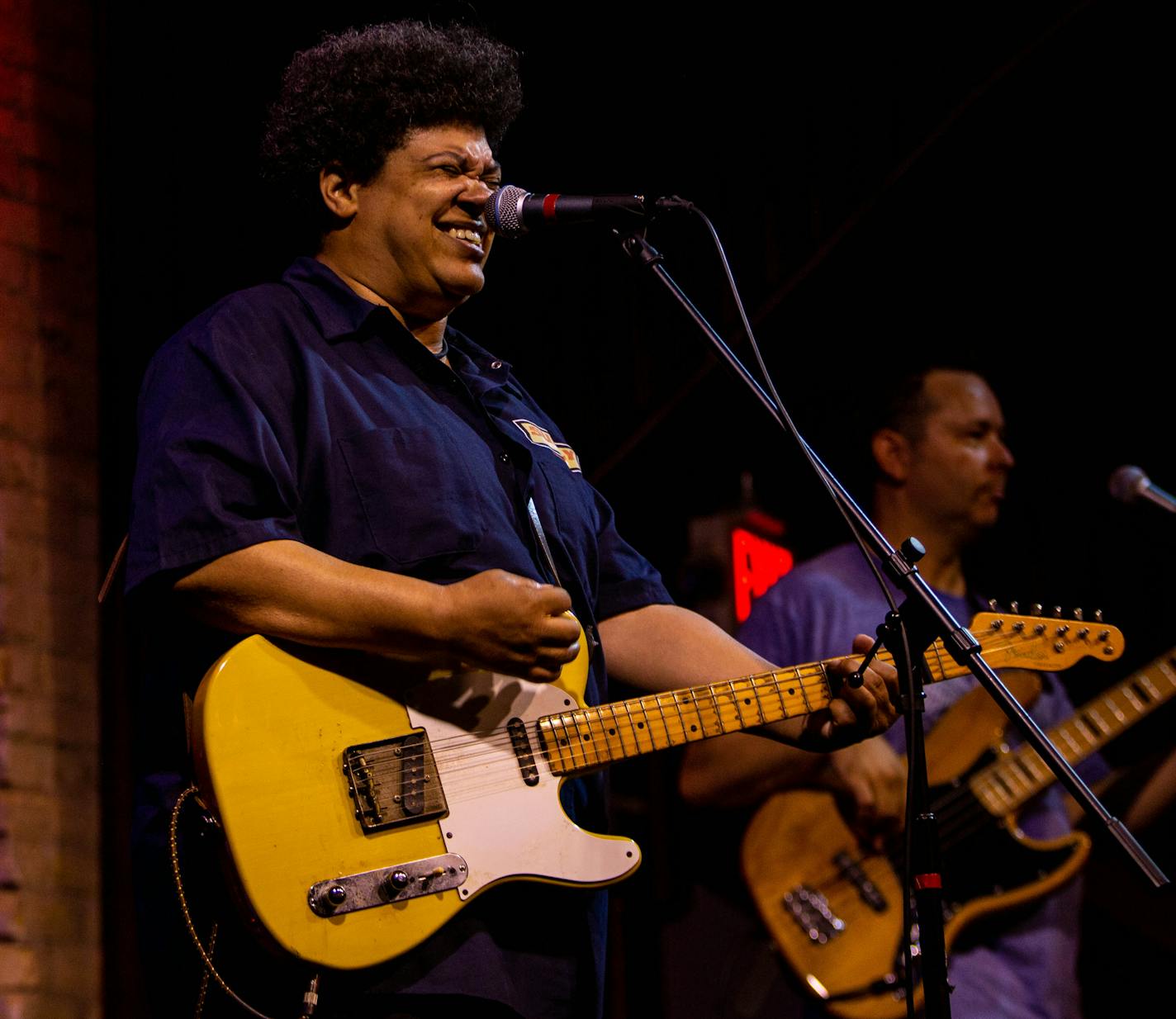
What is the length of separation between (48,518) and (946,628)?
216cm

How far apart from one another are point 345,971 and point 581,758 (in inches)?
19.9

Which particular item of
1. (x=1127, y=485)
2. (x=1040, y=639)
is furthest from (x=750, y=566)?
(x=1040, y=639)

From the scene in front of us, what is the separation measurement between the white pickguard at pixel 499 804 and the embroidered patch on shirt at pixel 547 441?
55 cm

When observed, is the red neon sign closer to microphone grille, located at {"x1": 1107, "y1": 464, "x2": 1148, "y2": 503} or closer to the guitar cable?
microphone grille, located at {"x1": 1107, "y1": 464, "x2": 1148, "y2": 503}

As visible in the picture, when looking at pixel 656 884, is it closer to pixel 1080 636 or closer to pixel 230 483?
pixel 1080 636

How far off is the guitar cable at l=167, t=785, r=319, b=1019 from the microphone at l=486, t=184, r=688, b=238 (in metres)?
1.05

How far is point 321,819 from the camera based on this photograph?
186 cm

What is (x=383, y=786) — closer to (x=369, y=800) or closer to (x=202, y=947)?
(x=369, y=800)

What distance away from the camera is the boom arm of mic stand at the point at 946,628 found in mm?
1758

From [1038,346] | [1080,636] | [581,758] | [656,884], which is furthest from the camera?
[1038,346]

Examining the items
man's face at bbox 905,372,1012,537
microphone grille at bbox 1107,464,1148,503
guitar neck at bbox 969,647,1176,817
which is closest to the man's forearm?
microphone grille at bbox 1107,464,1148,503

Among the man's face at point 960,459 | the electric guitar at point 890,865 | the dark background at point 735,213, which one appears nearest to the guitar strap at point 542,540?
the dark background at point 735,213

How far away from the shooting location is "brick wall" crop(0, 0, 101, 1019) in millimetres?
2938

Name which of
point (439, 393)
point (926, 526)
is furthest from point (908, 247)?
point (439, 393)
